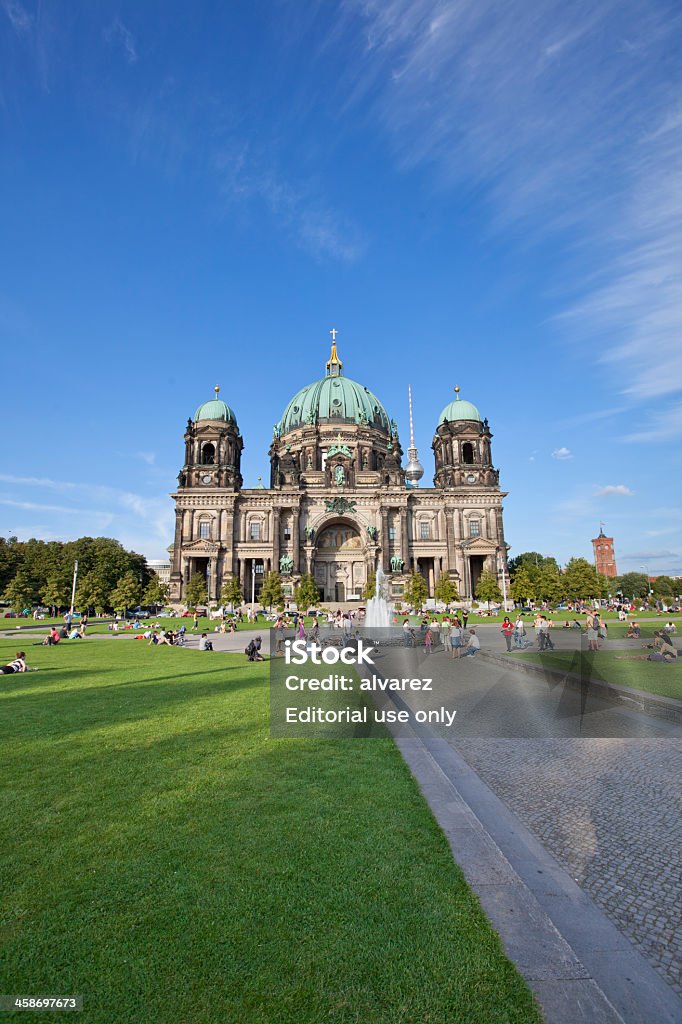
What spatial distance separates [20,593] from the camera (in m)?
62.4

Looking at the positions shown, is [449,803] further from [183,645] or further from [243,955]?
[183,645]

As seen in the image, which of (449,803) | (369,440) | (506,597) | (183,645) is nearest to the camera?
(449,803)

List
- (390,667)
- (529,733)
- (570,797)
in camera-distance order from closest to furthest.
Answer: (570,797)
(529,733)
(390,667)

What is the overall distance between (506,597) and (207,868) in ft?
211

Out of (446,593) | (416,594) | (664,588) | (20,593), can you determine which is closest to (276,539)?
(416,594)

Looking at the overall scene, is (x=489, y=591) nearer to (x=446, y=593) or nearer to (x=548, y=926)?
(x=446, y=593)

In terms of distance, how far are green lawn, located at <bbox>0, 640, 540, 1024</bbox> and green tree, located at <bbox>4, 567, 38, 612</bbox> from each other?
63655mm

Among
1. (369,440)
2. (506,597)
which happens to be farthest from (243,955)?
(369,440)

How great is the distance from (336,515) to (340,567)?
24.4ft

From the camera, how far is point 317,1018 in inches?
108

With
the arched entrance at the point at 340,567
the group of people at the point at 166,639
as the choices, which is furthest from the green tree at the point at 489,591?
the group of people at the point at 166,639

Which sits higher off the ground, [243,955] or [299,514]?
[299,514]

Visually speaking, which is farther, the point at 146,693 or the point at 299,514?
the point at 299,514

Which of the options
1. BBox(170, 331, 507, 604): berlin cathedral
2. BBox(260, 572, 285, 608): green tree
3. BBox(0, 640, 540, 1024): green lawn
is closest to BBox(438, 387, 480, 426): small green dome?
BBox(170, 331, 507, 604): berlin cathedral
